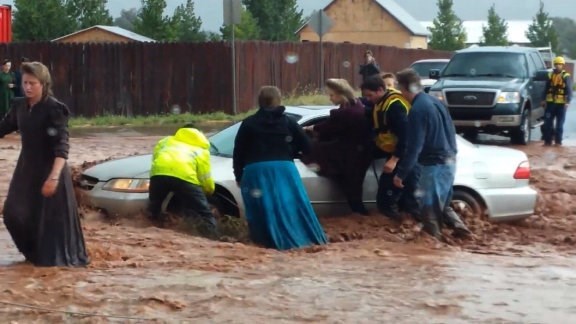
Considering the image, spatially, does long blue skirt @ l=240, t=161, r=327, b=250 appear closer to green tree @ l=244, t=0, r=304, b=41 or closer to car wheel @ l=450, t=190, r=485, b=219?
car wheel @ l=450, t=190, r=485, b=219

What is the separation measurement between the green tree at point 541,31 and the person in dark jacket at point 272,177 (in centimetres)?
7050

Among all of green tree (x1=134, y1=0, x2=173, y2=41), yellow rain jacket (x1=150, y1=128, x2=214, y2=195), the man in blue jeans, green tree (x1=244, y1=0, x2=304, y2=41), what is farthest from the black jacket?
green tree (x1=244, y1=0, x2=304, y2=41)

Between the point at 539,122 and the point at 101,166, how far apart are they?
46.5 feet

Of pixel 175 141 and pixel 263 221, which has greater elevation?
pixel 175 141

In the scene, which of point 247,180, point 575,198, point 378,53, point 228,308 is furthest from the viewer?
point 378,53

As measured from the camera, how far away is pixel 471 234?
10828 mm

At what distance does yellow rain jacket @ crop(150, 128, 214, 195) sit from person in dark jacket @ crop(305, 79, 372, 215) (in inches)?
44.4

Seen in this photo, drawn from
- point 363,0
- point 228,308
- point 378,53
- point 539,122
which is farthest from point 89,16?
point 228,308

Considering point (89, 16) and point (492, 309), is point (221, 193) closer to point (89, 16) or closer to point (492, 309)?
point (492, 309)

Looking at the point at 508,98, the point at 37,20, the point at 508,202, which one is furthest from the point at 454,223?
the point at 37,20

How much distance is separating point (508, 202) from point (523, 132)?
35.6 ft

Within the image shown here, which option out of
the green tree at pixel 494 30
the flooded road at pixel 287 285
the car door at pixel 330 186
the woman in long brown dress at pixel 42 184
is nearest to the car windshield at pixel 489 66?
the car door at pixel 330 186

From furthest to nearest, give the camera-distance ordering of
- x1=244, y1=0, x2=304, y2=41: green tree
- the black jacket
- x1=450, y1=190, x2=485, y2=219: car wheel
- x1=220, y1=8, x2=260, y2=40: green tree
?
x1=244, y1=0, x2=304, y2=41: green tree → x1=220, y1=8, x2=260, y2=40: green tree → x1=450, y1=190, x2=485, y2=219: car wheel → the black jacket

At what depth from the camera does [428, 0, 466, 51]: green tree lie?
75500 mm
